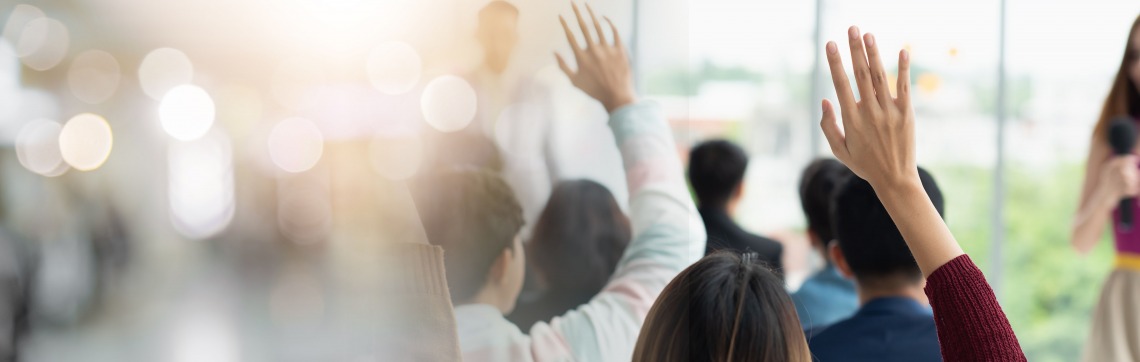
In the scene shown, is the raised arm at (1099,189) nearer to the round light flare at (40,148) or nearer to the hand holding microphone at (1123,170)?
the hand holding microphone at (1123,170)

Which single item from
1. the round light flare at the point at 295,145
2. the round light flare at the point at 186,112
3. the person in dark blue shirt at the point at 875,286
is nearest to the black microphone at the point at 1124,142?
the person in dark blue shirt at the point at 875,286

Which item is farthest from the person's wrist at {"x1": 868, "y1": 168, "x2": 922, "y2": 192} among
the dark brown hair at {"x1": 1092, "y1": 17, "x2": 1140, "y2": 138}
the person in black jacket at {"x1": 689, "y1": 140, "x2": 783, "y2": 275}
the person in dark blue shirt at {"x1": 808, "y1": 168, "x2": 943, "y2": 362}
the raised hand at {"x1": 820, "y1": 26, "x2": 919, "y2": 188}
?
the dark brown hair at {"x1": 1092, "y1": 17, "x2": 1140, "y2": 138}

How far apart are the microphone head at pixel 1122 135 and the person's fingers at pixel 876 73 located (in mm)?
1939

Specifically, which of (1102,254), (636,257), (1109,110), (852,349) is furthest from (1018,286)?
(636,257)

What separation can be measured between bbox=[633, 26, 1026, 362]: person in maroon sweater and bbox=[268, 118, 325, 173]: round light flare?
1.21 feet

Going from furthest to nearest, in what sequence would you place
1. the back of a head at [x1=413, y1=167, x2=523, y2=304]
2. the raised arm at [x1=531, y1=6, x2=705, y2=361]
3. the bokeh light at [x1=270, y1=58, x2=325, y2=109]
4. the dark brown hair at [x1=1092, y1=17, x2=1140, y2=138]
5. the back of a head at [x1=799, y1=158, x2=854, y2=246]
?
the dark brown hair at [x1=1092, y1=17, x2=1140, y2=138] < the back of a head at [x1=799, y1=158, x2=854, y2=246] < the raised arm at [x1=531, y1=6, x2=705, y2=361] < the back of a head at [x1=413, y1=167, x2=523, y2=304] < the bokeh light at [x1=270, y1=58, x2=325, y2=109]

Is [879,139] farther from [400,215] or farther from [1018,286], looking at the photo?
[1018,286]

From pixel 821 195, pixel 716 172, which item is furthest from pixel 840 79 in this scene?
pixel 716 172

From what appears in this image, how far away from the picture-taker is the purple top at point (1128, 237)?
2.39 m

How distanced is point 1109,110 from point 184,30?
246 cm

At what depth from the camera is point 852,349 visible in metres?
1.40

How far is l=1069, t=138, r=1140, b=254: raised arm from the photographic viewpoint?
238cm

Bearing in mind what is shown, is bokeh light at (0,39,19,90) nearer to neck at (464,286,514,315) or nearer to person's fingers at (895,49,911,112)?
neck at (464,286,514,315)

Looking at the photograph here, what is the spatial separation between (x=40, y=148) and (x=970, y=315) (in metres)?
0.82
